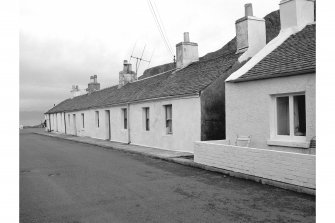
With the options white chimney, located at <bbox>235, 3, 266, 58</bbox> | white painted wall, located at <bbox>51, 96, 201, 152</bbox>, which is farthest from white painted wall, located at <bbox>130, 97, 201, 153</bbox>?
white chimney, located at <bbox>235, 3, 266, 58</bbox>

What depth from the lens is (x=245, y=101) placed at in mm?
11555

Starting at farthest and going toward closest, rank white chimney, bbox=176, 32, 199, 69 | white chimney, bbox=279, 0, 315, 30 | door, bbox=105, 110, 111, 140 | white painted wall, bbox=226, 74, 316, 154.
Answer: door, bbox=105, 110, 111, 140, white chimney, bbox=176, 32, 199, 69, white chimney, bbox=279, 0, 315, 30, white painted wall, bbox=226, 74, 316, 154

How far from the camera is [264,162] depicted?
860 cm

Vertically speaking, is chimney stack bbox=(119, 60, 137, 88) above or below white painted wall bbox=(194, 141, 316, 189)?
above

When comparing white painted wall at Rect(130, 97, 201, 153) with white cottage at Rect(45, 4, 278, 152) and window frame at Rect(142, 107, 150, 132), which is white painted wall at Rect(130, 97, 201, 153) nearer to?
white cottage at Rect(45, 4, 278, 152)

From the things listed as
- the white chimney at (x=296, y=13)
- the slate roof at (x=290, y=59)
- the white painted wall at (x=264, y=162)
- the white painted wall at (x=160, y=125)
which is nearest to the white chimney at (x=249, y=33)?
the white chimney at (x=296, y=13)

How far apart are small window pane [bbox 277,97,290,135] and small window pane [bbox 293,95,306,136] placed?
421 mm

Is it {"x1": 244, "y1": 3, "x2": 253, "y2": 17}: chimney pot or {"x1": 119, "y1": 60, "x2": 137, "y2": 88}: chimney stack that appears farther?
{"x1": 119, "y1": 60, "x2": 137, "y2": 88}: chimney stack

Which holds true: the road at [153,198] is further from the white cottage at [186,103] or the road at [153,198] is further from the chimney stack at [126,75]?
the chimney stack at [126,75]

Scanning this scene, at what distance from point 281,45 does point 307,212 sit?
27.1ft

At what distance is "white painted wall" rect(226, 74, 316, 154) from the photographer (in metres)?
9.36

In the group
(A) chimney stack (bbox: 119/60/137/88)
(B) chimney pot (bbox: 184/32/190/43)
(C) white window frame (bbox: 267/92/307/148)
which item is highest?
(B) chimney pot (bbox: 184/32/190/43)

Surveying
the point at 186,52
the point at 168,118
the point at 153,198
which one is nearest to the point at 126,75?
the point at 186,52

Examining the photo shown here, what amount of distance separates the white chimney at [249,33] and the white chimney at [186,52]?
535cm
